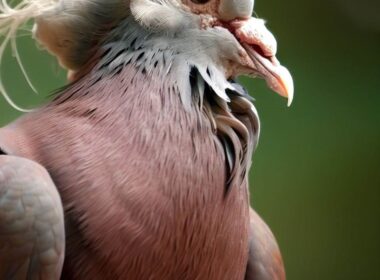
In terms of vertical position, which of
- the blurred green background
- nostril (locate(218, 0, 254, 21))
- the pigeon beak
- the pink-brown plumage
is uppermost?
nostril (locate(218, 0, 254, 21))

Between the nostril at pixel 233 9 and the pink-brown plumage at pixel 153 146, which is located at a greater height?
the nostril at pixel 233 9

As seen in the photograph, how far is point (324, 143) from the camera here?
1.80 m

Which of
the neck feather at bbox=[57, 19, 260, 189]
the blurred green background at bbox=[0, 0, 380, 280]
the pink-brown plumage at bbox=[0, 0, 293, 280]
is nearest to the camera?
the pink-brown plumage at bbox=[0, 0, 293, 280]

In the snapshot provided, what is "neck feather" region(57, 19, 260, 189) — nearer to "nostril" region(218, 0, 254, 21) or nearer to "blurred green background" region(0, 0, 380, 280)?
"nostril" region(218, 0, 254, 21)

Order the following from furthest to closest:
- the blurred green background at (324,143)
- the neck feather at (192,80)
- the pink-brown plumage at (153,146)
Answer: the blurred green background at (324,143), the neck feather at (192,80), the pink-brown plumage at (153,146)

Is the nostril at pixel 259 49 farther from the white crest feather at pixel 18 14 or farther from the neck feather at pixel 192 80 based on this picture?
the white crest feather at pixel 18 14

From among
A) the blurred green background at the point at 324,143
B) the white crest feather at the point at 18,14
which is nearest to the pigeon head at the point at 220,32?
the white crest feather at the point at 18,14

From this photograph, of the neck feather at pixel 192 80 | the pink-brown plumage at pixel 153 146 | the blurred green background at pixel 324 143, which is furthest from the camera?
the blurred green background at pixel 324 143

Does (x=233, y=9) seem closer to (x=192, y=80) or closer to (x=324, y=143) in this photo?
(x=192, y=80)

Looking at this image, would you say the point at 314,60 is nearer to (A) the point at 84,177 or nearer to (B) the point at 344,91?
(B) the point at 344,91

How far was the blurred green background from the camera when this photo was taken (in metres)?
1.75

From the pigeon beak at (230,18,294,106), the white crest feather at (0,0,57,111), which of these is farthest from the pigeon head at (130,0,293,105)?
the white crest feather at (0,0,57,111)

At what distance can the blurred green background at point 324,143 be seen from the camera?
175 centimetres

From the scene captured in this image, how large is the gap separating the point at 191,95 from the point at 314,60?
96 centimetres
